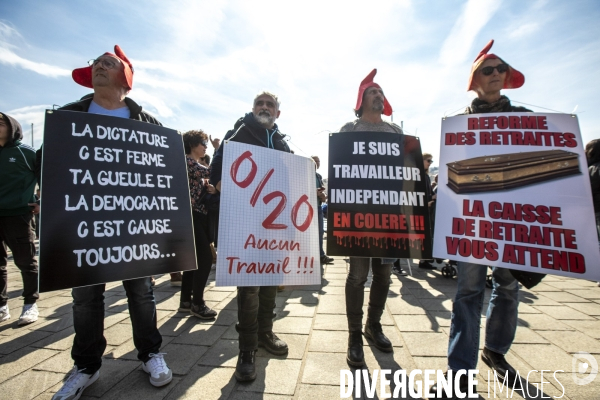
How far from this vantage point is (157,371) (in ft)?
6.24

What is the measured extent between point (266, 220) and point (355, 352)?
117cm

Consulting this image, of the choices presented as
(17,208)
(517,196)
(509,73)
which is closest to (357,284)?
(517,196)

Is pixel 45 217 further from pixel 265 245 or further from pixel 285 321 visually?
pixel 285 321

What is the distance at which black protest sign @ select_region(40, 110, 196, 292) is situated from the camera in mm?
1613

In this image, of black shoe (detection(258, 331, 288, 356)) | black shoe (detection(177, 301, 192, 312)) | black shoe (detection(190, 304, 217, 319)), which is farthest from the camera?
black shoe (detection(177, 301, 192, 312))

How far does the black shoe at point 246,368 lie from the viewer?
1.90 meters

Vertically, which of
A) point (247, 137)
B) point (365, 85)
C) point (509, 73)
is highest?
point (365, 85)

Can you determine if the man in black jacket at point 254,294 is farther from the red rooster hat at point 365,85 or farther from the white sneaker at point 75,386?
the white sneaker at point 75,386

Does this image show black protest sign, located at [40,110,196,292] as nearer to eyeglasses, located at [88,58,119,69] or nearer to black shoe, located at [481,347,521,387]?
eyeglasses, located at [88,58,119,69]

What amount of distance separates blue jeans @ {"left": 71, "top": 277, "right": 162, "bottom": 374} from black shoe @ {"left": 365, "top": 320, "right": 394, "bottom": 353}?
65.4 inches

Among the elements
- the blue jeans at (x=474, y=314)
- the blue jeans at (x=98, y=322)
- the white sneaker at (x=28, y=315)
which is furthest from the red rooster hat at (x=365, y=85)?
the white sneaker at (x=28, y=315)

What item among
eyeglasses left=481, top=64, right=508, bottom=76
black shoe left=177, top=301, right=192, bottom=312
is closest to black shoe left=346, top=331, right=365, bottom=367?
black shoe left=177, top=301, right=192, bottom=312

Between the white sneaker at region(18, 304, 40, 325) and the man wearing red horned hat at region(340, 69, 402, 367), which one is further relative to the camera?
the white sneaker at region(18, 304, 40, 325)

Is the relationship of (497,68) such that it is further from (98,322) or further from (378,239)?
(98,322)
